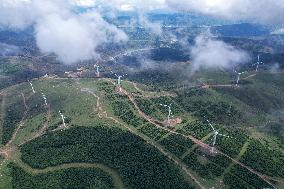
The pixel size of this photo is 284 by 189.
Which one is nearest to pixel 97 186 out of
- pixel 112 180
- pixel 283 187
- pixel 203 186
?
pixel 112 180

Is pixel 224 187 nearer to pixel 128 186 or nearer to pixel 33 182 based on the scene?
pixel 128 186

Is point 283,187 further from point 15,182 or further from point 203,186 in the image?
point 15,182

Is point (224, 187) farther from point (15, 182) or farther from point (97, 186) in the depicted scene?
point (15, 182)

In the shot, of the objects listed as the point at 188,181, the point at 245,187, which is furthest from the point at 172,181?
the point at 245,187

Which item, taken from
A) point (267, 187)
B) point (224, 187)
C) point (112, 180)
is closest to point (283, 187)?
point (267, 187)

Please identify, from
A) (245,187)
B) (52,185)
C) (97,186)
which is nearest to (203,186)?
(245,187)

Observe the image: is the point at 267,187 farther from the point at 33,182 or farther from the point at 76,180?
the point at 33,182
